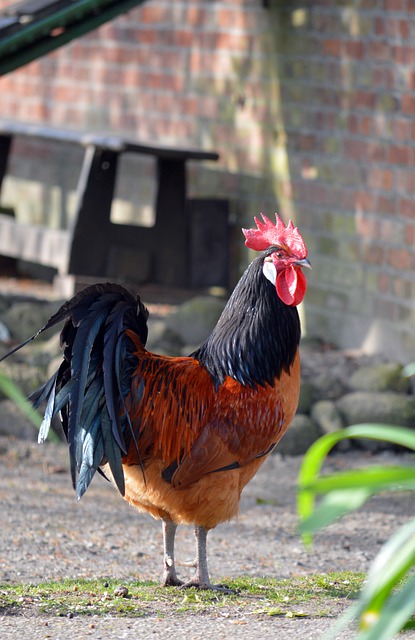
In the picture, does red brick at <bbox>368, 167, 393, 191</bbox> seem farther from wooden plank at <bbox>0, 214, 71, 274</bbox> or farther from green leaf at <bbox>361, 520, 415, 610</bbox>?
green leaf at <bbox>361, 520, 415, 610</bbox>

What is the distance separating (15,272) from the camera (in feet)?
40.9

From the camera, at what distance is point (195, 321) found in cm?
868

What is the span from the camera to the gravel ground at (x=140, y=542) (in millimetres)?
3715

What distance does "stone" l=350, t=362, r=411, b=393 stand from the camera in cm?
757

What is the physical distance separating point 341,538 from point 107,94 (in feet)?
23.4

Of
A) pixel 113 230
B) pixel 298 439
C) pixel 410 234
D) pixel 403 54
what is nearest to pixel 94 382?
pixel 298 439

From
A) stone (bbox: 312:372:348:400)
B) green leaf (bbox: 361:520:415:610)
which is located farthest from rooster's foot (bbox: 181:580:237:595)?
stone (bbox: 312:372:348:400)

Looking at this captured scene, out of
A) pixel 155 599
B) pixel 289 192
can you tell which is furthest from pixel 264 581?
pixel 289 192

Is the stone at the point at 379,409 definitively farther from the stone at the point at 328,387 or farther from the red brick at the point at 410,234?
the red brick at the point at 410,234

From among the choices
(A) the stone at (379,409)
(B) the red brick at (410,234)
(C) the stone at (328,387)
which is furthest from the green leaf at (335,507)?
(B) the red brick at (410,234)

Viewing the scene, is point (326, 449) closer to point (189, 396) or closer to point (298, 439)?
point (189, 396)

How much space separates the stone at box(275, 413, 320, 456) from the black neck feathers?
2651 mm

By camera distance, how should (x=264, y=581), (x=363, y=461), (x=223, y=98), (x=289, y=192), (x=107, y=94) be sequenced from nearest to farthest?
(x=264, y=581), (x=363, y=461), (x=289, y=192), (x=223, y=98), (x=107, y=94)

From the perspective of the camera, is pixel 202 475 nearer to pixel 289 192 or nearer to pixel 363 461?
pixel 363 461
